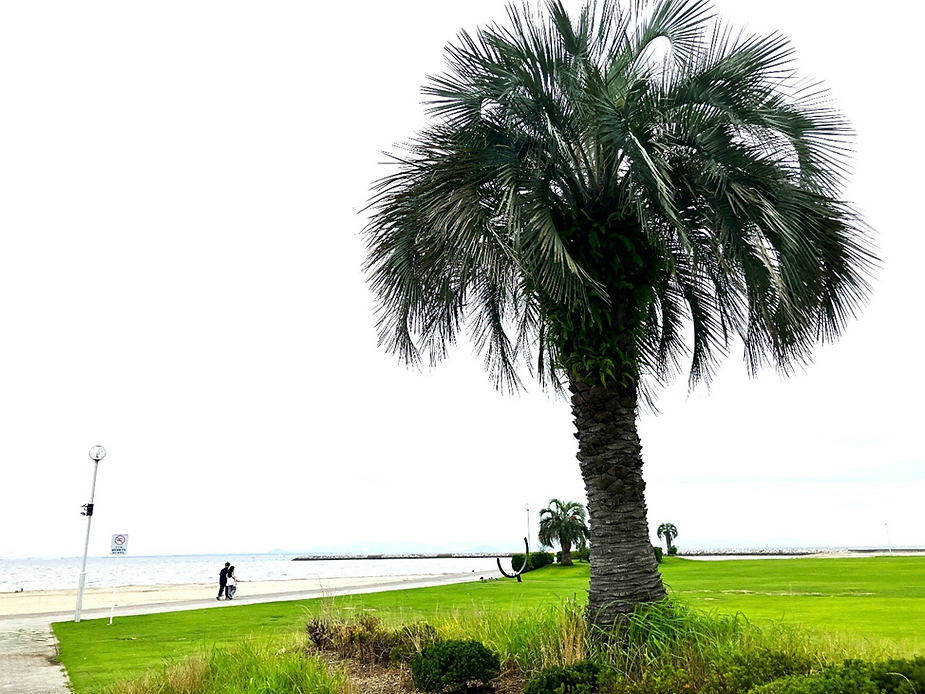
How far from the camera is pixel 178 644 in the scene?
12.1 metres

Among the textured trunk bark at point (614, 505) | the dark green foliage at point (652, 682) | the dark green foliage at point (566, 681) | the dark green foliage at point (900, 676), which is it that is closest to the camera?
the dark green foliage at point (900, 676)

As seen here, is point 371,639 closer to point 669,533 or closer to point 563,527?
point 563,527

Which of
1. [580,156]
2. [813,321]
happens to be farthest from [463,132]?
[813,321]

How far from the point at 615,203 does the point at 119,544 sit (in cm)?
1578

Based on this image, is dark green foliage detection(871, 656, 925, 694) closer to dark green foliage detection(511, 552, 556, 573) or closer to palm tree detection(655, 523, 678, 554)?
dark green foliage detection(511, 552, 556, 573)

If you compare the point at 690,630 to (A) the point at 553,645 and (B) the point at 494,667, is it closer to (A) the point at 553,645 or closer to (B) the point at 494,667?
(A) the point at 553,645

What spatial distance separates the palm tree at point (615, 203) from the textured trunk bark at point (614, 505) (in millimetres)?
18

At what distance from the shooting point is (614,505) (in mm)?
7398

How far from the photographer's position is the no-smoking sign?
17375 mm

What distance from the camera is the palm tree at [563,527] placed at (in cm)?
4091

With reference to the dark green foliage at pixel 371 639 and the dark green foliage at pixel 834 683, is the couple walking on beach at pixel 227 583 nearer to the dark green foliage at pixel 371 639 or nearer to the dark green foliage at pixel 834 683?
the dark green foliage at pixel 371 639

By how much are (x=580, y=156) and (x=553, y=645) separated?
5408mm

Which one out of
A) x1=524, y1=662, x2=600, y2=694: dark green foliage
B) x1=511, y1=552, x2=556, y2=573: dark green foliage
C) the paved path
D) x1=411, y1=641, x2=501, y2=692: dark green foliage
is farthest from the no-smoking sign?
x1=511, y1=552, x2=556, y2=573: dark green foliage

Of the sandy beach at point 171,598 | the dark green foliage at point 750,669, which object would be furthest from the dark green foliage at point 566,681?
the sandy beach at point 171,598
